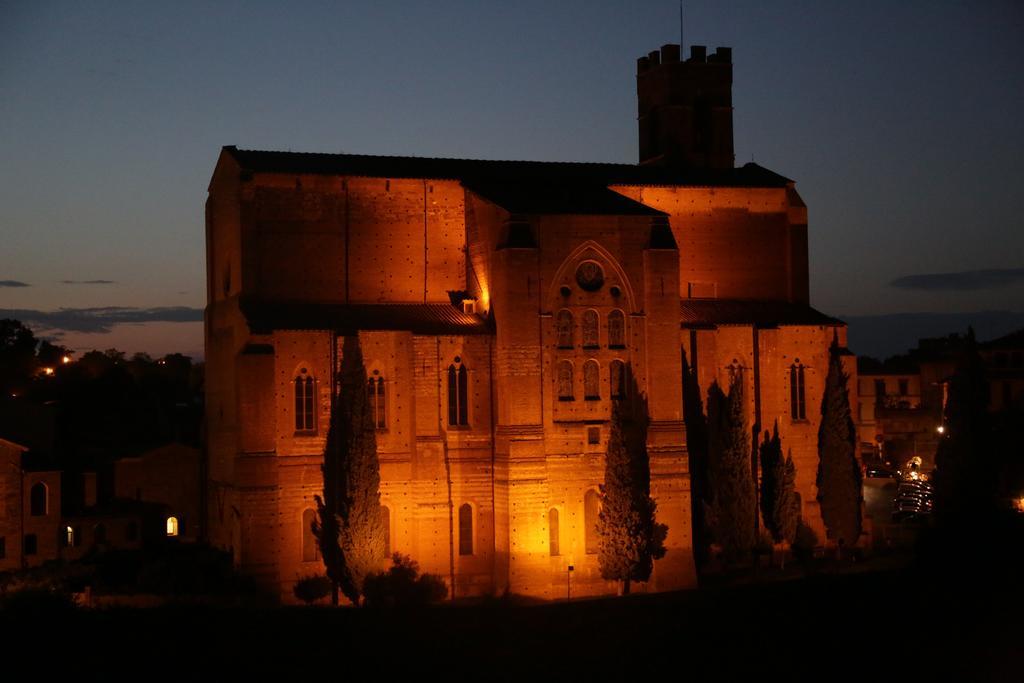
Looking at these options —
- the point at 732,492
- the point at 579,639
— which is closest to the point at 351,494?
the point at 579,639

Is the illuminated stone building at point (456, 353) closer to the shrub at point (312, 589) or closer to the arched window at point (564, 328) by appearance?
the arched window at point (564, 328)

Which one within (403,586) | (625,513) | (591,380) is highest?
(591,380)

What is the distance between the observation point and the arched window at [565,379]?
138ft

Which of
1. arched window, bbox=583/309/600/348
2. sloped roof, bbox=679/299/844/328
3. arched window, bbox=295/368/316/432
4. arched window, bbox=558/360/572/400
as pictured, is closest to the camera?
arched window, bbox=295/368/316/432

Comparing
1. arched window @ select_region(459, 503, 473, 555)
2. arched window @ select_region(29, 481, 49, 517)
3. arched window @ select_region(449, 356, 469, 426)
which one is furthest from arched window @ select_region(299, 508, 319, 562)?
arched window @ select_region(29, 481, 49, 517)

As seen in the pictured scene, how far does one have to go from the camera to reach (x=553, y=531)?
41.7m

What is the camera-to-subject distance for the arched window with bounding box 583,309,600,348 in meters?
42.3

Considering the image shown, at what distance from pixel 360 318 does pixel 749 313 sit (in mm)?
13791

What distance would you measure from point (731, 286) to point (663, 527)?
10542 millimetres

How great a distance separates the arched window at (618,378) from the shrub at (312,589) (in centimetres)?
1017

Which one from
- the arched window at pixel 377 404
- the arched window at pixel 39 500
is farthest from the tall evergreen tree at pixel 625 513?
the arched window at pixel 39 500

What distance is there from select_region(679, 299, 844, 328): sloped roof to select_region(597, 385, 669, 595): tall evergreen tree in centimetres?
641

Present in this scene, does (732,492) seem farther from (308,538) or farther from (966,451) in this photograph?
(308,538)

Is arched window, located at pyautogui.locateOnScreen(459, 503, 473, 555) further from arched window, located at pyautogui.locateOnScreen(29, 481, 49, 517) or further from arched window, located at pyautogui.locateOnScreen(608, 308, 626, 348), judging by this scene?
arched window, located at pyautogui.locateOnScreen(29, 481, 49, 517)
